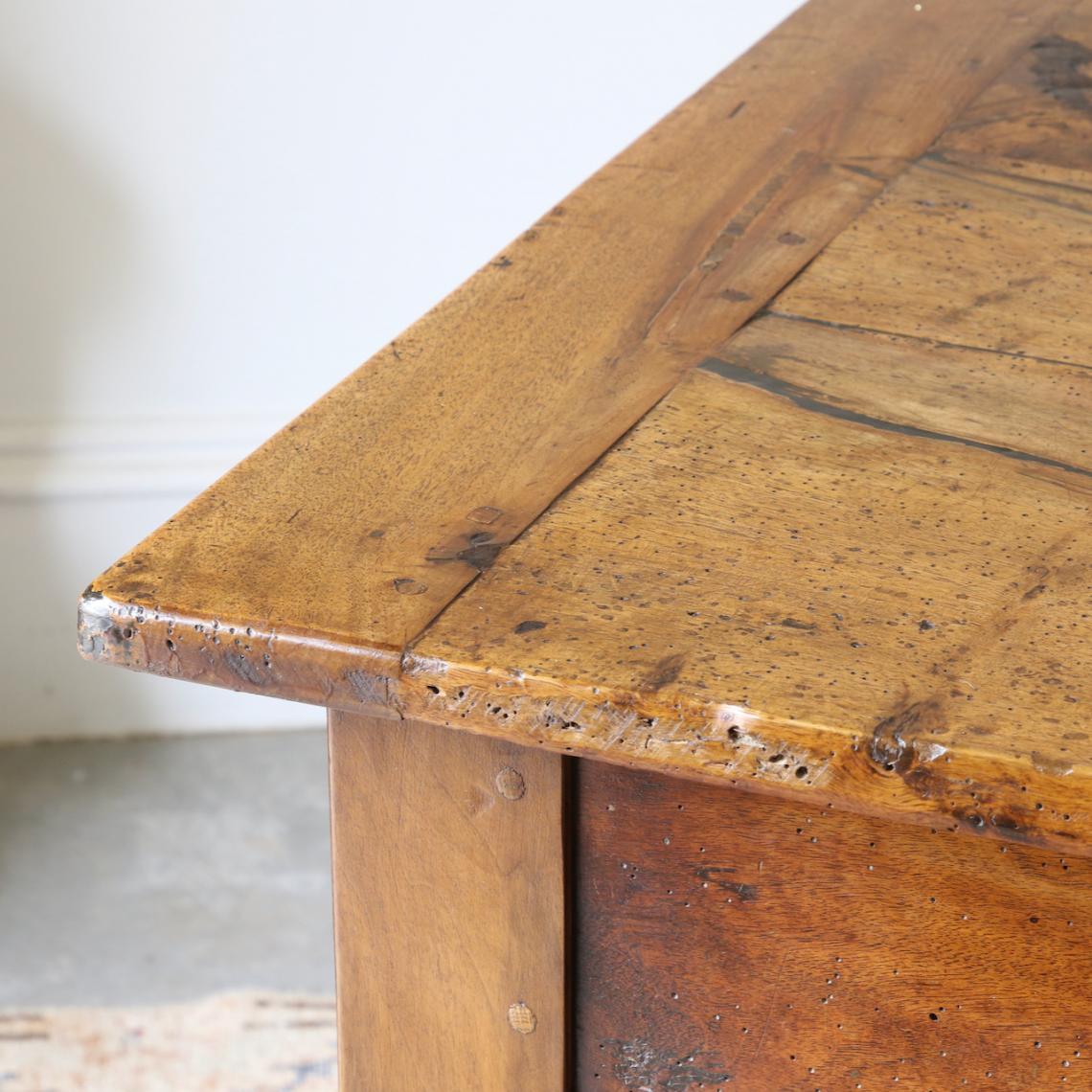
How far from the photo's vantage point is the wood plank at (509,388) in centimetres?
37

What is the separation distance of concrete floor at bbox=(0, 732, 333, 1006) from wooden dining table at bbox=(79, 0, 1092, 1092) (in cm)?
89

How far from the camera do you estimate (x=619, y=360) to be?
51 centimetres

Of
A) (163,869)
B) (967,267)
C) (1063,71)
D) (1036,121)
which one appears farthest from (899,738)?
(163,869)

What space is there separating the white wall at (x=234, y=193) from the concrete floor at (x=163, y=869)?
175mm

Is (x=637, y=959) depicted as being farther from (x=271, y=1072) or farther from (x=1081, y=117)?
(x=271, y=1072)

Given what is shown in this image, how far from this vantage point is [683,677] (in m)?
0.34

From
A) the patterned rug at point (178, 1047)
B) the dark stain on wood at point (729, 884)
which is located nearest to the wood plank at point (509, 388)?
the dark stain on wood at point (729, 884)

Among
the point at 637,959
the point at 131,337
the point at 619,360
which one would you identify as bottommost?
the point at 131,337

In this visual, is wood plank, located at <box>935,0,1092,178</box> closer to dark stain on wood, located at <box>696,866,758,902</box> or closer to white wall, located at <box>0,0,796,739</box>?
dark stain on wood, located at <box>696,866,758,902</box>

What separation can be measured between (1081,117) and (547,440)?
434mm

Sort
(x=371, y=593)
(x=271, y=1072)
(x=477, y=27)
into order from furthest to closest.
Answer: (x=477, y=27), (x=271, y=1072), (x=371, y=593)

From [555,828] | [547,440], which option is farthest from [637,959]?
[547,440]

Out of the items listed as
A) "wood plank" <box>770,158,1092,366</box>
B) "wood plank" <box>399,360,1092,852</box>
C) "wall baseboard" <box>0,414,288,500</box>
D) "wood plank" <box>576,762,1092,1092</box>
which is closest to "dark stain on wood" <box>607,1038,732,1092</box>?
"wood plank" <box>576,762,1092,1092</box>

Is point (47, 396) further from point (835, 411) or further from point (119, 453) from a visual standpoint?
point (835, 411)
